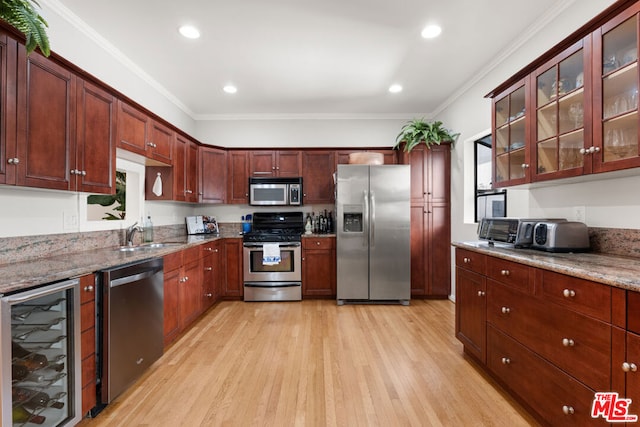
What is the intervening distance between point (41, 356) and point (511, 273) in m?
2.73

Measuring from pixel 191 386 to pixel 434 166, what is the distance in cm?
375

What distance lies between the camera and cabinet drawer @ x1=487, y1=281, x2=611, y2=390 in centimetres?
125

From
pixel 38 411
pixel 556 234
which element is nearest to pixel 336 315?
pixel 556 234

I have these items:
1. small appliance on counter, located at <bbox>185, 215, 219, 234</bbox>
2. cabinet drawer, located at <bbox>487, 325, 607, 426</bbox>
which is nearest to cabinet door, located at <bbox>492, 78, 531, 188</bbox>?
cabinet drawer, located at <bbox>487, 325, 607, 426</bbox>

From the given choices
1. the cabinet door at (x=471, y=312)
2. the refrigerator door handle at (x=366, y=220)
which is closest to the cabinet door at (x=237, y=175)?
the refrigerator door handle at (x=366, y=220)

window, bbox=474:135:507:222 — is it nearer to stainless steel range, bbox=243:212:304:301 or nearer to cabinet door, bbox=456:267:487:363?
cabinet door, bbox=456:267:487:363

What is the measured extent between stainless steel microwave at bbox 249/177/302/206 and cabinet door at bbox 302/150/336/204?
0.13 m

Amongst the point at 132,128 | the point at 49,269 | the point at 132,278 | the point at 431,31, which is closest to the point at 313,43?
the point at 431,31

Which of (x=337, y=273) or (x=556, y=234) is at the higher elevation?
(x=556, y=234)

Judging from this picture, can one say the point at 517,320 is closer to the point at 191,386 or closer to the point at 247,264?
the point at 191,386

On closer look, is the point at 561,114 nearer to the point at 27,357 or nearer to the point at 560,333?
the point at 560,333

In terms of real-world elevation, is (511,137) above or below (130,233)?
above

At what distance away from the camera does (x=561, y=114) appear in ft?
6.11

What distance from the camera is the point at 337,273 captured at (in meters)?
3.88
